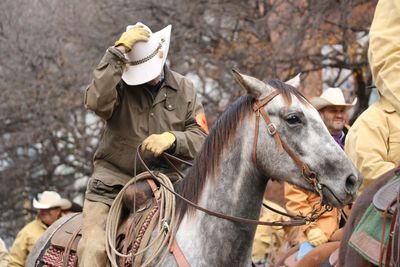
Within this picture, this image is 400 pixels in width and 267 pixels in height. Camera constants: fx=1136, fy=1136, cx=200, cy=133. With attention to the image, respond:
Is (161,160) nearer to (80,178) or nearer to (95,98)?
(95,98)

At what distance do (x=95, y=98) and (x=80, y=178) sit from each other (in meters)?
11.3

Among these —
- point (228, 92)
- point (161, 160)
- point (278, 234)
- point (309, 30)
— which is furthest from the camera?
point (228, 92)

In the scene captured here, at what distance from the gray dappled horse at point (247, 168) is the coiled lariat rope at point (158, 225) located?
0.07 m

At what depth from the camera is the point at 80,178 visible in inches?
751

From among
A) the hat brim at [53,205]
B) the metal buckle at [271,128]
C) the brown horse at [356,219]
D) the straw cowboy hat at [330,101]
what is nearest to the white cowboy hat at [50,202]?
the hat brim at [53,205]

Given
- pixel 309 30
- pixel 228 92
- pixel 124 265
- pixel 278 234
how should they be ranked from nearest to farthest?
pixel 124 265 < pixel 278 234 < pixel 309 30 < pixel 228 92

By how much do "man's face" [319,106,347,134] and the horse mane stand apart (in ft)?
8.08

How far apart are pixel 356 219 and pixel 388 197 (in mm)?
605

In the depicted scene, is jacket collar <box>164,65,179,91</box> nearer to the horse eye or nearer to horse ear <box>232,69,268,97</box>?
horse ear <box>232,69,268,97</box>

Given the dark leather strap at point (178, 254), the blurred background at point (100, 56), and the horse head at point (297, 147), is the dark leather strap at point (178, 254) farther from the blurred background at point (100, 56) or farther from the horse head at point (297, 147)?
the blurred background at point (100, 56)

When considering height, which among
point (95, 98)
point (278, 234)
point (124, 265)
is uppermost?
point (95, 98)

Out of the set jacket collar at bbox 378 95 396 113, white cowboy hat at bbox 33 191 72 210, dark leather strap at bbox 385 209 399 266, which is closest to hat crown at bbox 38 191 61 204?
white cowboy hat at bbox 33 191 72 210

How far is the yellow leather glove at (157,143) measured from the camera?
311 inches

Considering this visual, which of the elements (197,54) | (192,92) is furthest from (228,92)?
(192,92)
